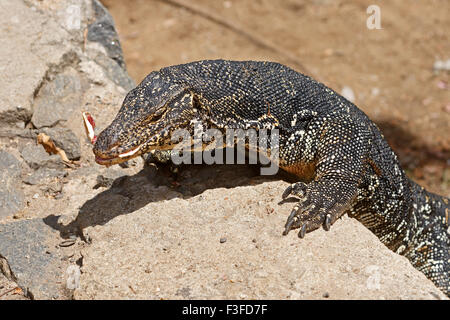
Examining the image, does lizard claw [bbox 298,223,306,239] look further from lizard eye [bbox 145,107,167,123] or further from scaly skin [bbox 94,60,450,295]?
lizard eye [bbox 145,107,167,123]

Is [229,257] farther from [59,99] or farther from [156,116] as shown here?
[59,99]

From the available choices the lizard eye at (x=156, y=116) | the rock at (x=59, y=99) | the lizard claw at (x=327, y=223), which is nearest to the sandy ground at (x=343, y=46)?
the rock at (x=59, y=99)

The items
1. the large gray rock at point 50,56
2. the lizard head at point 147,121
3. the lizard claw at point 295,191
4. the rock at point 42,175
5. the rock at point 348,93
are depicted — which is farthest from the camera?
the rock at point 348,93

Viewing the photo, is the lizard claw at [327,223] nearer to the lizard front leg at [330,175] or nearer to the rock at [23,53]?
the lizard front leg at [330,175]

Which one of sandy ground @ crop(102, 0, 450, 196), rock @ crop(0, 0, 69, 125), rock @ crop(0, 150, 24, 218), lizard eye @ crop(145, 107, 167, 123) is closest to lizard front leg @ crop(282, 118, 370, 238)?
lizard eye @ crop(145, 107, 167, 123)

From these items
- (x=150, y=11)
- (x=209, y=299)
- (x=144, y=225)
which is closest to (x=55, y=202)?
(x=144, y=225)
